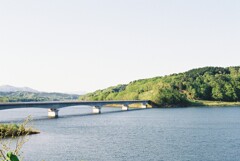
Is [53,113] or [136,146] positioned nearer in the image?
[136,146]

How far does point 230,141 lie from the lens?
6731 centimetres

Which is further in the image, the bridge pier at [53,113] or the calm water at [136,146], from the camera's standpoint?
the bridge pier at [53,113]

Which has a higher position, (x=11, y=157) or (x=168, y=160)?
(x=11, y=157)

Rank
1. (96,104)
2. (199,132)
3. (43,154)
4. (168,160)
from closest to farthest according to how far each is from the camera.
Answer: (168,160)
(43,154)
(199,132)
(96,104)

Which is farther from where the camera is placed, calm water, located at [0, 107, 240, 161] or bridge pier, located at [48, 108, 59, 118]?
bridge pier, located at [48, 108, 59, 118]

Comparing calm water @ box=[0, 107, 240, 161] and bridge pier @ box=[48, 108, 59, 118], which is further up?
bridge pier @ box=[48, 108, 59, 118]

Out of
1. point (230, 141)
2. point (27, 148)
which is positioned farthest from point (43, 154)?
point (230, 141)

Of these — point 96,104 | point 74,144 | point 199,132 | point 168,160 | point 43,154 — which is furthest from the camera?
point 96,104

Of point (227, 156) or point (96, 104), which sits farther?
point (96, 104)

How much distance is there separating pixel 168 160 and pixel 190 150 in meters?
8.92

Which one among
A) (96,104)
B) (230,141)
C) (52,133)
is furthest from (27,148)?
(96,104)

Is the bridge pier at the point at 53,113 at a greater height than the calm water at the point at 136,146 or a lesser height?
greater

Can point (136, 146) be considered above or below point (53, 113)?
below

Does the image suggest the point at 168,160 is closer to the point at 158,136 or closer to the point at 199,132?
the point at 158,136
